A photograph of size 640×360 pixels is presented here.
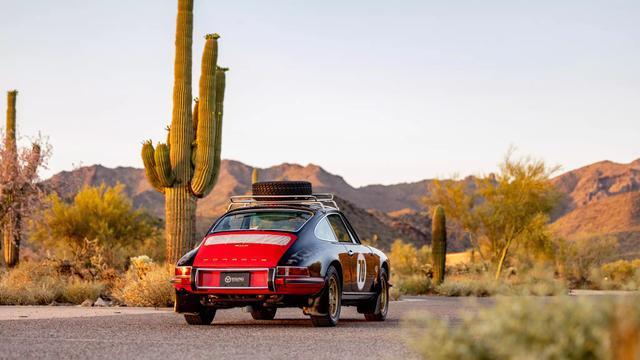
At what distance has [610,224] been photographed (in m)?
77.5

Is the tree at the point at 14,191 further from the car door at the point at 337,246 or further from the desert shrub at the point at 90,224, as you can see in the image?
the car door at the point at 337,246

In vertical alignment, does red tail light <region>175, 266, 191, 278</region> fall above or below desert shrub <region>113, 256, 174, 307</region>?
above

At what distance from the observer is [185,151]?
23.6 meters

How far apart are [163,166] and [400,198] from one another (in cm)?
8477

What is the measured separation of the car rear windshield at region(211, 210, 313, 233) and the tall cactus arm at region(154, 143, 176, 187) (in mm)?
8023

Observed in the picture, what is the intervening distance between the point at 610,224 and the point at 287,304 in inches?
2672

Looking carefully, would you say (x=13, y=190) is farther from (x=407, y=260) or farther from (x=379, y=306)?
(x=407, y=260)

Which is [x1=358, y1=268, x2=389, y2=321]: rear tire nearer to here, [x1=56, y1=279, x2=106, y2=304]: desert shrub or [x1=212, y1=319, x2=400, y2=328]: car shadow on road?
[x1=212, y1=319, x2=400, y2=328]: car shadow on road

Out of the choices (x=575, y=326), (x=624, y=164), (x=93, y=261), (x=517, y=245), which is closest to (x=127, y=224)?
(x=93, y=261)

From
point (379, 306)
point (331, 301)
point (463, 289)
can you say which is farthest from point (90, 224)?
point (331, 301)

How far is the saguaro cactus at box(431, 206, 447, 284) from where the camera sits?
35.8 meters

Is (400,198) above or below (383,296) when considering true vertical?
above

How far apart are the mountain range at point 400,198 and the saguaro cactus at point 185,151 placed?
142ft

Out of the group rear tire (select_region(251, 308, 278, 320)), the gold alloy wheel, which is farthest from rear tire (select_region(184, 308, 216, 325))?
the gold alloy wheel
